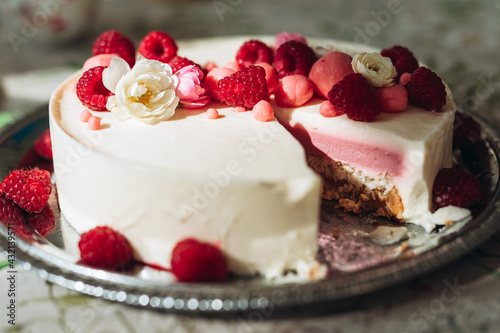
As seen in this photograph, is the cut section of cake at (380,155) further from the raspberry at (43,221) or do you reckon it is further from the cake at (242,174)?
the raspberry at (43,221)

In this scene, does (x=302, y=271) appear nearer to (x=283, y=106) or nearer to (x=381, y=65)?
(x=283, y=106)

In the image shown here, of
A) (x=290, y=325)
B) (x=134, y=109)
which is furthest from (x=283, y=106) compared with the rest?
(x=290, y=325)

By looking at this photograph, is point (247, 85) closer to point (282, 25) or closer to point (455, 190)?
point (455, 190)

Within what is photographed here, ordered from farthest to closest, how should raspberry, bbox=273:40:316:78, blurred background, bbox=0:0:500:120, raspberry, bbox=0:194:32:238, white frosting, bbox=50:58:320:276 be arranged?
blurred background, bbox=0:0:500:120
raspberry, bbox=273:40:316:78
raspberry, bbox=0:194:32:238
white frosting, bbox=50:58:320:276

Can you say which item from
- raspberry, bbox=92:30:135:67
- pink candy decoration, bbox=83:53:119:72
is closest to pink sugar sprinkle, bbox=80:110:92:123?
pink candy decoration, bbox=83:53:119:72

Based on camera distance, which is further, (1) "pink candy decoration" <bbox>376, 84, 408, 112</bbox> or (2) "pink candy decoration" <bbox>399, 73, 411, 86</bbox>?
(2) "pink candy decoration" <bbox>399, 73, 411, 86</bbox>

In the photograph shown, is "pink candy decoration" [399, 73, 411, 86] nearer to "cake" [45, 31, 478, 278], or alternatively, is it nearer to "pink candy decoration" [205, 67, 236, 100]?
"cake" [45, 31, 478, 278]

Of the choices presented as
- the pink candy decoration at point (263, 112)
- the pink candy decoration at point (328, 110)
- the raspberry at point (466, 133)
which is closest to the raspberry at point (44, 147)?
the pink candy decoration at point (263, 112)
